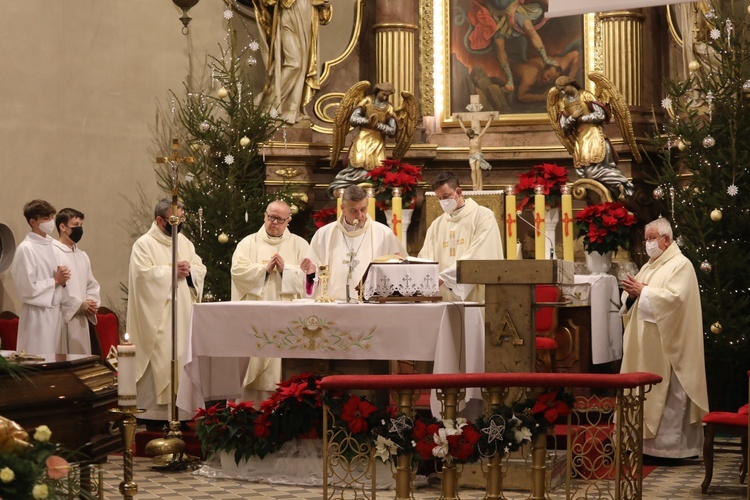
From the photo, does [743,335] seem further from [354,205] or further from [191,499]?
[191,499]

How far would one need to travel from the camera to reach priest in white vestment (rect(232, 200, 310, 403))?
29.6 feet

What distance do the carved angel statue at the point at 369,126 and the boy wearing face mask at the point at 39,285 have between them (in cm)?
286

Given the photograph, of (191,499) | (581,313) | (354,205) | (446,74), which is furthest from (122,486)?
(446,74)

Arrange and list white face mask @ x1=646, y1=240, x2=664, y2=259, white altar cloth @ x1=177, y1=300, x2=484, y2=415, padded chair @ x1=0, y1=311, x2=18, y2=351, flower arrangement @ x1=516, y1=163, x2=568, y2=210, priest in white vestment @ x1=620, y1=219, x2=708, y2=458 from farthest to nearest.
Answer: flower arrangement @ x1=516, y1=163, x2=568, y2=210
padded chair @ x1=0, y1=311, x2=18, y2=351
white face mask @ x1=646, y1=240, x2=664, y2=259
priest in white vestment @ x1=620, y1=219, x2=708, y2=458
white altar cloth @ x1=177, y1=300, x2=484, y2=415

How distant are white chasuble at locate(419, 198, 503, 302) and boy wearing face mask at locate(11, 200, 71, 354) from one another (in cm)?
299

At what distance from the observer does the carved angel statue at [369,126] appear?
37.6 feet

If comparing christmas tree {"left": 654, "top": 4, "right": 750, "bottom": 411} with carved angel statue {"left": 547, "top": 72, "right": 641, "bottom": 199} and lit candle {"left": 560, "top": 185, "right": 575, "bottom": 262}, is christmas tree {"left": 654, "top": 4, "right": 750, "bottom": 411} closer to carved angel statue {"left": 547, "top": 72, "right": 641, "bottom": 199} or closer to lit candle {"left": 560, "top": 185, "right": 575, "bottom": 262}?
carved angel statue {"left": 547, "top": 72, "right": 641, "bottom": 199}

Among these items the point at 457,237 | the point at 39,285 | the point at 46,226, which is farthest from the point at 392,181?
the point at 39,285

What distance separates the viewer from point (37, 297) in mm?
9602

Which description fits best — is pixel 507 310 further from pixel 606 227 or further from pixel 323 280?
pixel 606 227

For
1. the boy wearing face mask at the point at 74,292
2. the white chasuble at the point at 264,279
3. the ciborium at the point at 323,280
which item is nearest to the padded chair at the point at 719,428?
the ciborium at the point at 323,280

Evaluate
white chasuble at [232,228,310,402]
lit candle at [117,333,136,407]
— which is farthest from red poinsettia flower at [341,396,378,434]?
lit candle at [117,333,136,407]

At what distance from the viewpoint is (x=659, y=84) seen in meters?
12.0

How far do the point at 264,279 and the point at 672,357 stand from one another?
306cm
